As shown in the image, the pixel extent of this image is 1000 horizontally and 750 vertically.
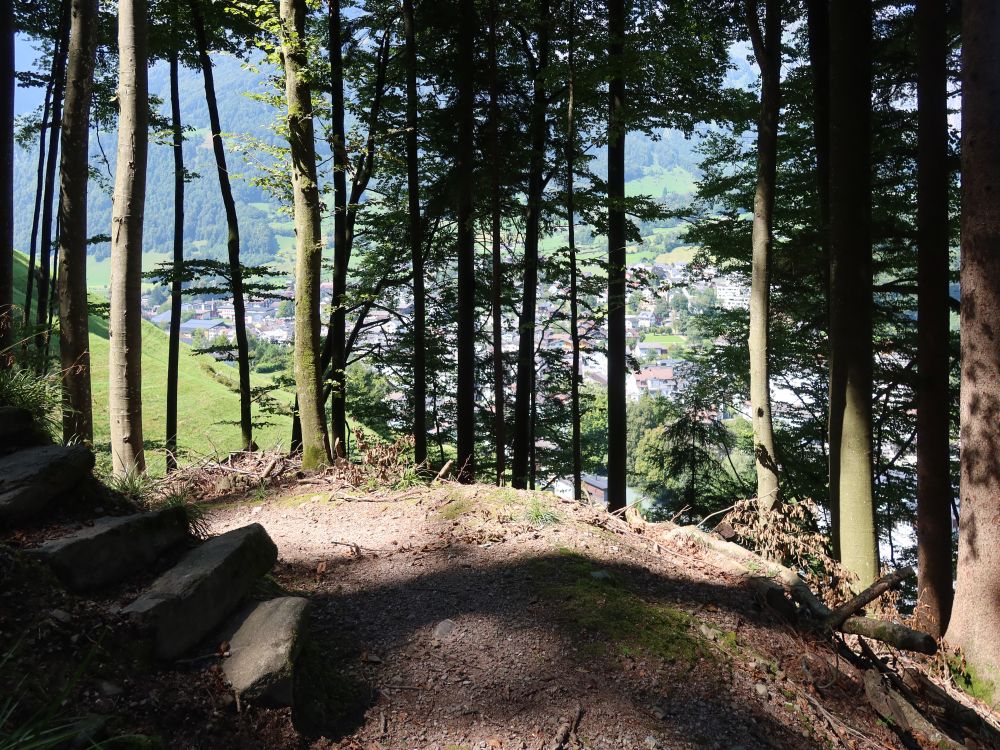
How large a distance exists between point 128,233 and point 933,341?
7985 mm

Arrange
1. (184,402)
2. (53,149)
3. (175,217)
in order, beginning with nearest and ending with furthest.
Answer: (175,217) → (53,149) → (184,402)

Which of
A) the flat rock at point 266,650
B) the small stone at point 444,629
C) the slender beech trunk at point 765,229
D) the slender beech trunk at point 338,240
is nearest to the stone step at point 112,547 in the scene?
the flat rock at point 266,650

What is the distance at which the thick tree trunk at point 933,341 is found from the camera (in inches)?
245

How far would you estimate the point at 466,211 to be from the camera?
9.02 meters

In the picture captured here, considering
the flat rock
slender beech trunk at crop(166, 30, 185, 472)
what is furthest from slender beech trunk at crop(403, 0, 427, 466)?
slender beech trunk at crop(166, 30, 185, 472)

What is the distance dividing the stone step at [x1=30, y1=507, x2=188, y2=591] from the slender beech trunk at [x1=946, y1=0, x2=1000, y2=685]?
578cm

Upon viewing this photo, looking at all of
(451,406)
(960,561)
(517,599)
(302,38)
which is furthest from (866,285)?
(451,406)

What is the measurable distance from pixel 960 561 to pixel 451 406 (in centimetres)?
1235

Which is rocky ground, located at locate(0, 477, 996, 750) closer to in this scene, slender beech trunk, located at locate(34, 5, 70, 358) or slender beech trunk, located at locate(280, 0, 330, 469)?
slender beech trunk, located at locate(280, 0, 330, 469)

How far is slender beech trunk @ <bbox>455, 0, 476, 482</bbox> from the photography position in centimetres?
849

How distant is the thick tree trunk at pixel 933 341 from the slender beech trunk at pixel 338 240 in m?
6.32

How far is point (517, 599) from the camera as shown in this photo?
350 centimetres

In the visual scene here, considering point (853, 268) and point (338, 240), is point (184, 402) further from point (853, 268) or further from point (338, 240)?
point (853, 268)

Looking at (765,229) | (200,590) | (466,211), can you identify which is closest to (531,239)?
(466,211)
